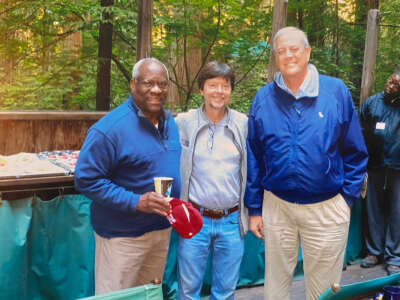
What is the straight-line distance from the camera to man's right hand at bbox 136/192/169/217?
1.89m

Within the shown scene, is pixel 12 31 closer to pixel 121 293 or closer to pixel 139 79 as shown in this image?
pixel 139 79

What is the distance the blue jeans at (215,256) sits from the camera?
2.39 meters

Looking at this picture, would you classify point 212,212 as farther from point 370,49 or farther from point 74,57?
point 74,57

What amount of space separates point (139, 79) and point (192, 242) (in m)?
0.96

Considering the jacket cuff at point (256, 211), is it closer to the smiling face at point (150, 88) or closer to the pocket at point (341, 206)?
the pocket at point (341, 206)

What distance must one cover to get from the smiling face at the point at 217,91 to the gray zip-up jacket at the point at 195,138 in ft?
0.38

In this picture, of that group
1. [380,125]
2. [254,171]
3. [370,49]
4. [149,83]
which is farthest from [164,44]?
[149,83]

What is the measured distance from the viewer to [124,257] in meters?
2.10

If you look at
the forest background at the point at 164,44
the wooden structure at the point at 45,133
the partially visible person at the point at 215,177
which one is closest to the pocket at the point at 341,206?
the partially visible person at the point at 215,177

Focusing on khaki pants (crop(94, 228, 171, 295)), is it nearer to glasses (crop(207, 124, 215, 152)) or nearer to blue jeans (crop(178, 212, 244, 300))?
blue jeans (crop(178, 212, 244, 300))

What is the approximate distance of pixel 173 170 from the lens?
212 cm

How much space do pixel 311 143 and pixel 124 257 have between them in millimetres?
1107

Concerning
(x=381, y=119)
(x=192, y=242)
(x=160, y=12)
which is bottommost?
(x=192, y=242)

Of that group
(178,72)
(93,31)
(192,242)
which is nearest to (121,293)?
(192,242)
